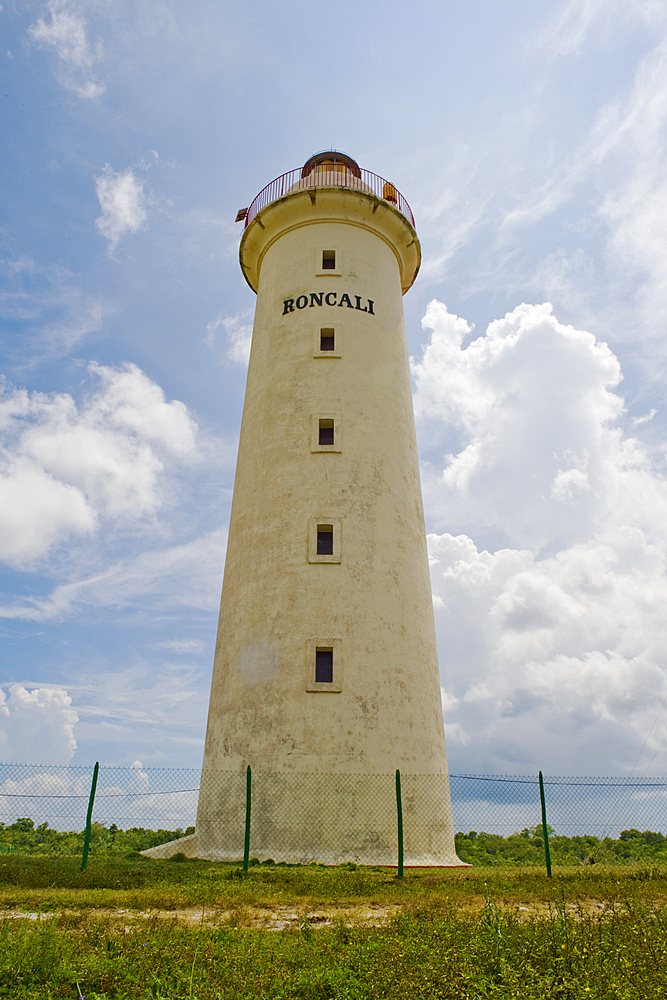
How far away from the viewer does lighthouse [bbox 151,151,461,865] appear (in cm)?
1648

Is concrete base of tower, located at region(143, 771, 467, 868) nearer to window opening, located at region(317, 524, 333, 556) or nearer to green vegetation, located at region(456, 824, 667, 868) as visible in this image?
green vegetation, located at region(456, 824, 667, 868)

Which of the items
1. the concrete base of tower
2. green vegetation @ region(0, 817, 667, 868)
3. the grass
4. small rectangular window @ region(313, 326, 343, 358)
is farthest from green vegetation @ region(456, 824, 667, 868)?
small rectangular window @ region(313, 326, 343, 358)

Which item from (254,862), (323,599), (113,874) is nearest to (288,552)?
(323,599)

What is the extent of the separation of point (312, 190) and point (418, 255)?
462 centimetres

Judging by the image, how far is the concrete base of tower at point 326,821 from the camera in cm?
1582

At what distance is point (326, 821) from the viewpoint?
15969 mm

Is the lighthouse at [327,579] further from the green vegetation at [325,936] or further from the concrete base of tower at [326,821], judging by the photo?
the green vegetation at [325,936]

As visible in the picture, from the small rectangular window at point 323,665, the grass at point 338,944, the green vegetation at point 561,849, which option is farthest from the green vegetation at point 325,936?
the green vegetation at point 561,849

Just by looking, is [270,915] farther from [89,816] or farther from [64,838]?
[64,838]

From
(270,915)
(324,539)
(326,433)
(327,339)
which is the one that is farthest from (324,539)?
(270,915)

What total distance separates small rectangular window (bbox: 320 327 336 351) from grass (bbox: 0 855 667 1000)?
1456 centimetres

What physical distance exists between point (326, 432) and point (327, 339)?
3.18 m

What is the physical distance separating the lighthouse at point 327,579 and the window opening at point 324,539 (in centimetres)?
5

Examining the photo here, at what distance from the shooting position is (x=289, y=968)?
6.53 meters
